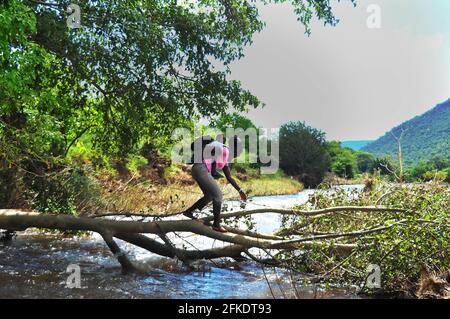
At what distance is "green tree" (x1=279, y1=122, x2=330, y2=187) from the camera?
4706 centimetres

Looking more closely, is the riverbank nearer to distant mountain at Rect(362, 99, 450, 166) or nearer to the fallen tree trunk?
the fallen tree trunk

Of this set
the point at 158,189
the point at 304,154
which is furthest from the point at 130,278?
the point at 304,154

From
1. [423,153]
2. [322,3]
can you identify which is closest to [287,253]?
[322,3]

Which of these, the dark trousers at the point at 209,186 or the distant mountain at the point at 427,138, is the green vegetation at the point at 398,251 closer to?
the dark trousers at the point at 209,186

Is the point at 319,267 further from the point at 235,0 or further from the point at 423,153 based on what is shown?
the point at 423,153

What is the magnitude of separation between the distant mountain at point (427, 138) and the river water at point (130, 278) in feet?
203

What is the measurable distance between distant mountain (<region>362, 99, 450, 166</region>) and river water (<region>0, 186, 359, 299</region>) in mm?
61856

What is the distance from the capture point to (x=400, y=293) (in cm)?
743

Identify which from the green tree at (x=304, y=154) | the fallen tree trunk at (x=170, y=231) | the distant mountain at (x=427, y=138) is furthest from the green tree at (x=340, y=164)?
the fallen tree trunk at (x=170, y=231)

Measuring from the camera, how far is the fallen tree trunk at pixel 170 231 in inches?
301

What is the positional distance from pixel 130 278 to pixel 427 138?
90627 millimetres
